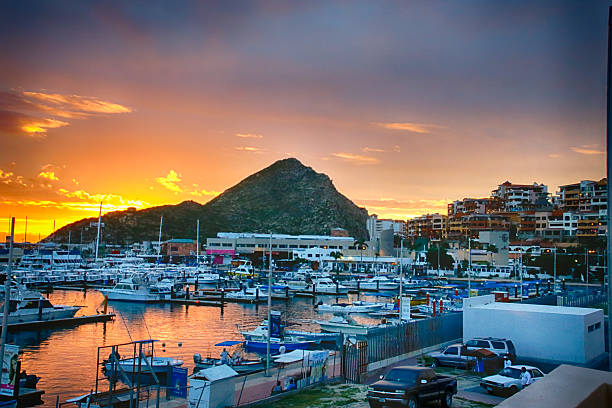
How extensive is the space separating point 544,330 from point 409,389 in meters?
15.0

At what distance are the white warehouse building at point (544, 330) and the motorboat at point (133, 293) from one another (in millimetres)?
56592

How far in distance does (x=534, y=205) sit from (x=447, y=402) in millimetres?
188287

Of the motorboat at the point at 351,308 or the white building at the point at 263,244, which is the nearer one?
the motorboat at the point at 351,308

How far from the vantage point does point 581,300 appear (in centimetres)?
5047

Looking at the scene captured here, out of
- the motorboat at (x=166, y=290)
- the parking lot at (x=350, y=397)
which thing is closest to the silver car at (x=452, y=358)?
the parking lot at (x=350, y=397)

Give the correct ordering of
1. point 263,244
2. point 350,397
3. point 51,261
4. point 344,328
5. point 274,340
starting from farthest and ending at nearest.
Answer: point 263,244 → point 51,261 → point 344,328 → point 274,340 → point 350,397

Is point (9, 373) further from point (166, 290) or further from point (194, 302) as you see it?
point (166, 290)

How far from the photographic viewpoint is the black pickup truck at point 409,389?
16047 millimetres

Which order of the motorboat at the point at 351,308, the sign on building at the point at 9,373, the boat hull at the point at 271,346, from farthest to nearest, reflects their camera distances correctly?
the motorboat at the point at 351,308 → the boat hull at the point at 271,346 → the sign on building at the point at 9,373

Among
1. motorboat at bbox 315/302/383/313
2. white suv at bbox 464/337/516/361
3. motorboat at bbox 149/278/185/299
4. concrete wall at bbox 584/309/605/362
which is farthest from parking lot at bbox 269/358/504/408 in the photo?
motorboat at bbox 149/278/185/299

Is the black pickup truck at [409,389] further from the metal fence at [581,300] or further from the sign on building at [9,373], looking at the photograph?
the metal fence at [581,300]

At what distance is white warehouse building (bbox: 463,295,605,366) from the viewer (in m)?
27.1

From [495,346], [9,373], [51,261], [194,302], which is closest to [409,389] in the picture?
[495,346]

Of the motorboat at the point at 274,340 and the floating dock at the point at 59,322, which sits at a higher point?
the motorboat at the point at 274,340
